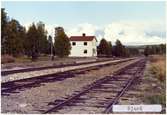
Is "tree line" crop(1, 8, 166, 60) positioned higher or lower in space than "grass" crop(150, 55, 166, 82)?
higher

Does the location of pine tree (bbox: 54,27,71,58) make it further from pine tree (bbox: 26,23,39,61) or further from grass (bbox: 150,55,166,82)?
grass (bbox: 150,55,166,82)

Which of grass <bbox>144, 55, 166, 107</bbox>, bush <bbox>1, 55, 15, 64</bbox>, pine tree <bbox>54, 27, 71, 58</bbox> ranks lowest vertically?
grass <bbox>144, 55, 166, 107</bbox>

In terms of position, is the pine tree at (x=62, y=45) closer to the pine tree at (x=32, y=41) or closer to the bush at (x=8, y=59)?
the pine tree at (x=32, y=41)

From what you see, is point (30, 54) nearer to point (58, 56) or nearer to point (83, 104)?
point (58, 56)

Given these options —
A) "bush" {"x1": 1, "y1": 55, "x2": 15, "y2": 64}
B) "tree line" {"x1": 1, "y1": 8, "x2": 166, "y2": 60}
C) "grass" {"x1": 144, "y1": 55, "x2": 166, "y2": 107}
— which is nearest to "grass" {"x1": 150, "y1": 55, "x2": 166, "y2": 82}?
"grass" {"x1": 144, "y1": 55, "x2": 166, "y2": 107}

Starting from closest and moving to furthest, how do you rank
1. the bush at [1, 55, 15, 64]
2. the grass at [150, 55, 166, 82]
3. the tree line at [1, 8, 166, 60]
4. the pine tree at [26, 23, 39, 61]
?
the grass at [150, 55, 166, 82]
the bush at [1, 55, 15, 64]
the tree line at [1, 8, 166, 60]
the pine tree at [26, 23, 39, 61]

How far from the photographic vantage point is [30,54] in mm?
61125

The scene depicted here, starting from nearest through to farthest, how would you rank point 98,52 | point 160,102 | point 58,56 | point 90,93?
point 160,102 → point 90,93 → point 58,56 → point 98,52

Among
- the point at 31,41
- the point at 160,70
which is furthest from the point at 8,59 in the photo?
the point at 160,70

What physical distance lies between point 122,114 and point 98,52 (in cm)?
7229

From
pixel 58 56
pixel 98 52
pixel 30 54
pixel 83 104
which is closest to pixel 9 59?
pixel 30 54

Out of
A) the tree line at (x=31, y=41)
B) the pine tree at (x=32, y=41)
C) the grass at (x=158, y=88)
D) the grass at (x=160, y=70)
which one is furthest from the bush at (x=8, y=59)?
the grass at (x=158, y=88)

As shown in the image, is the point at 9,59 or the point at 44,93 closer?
the point at 44,93

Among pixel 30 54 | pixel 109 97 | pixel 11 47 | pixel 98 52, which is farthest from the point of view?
pixel 98 52
